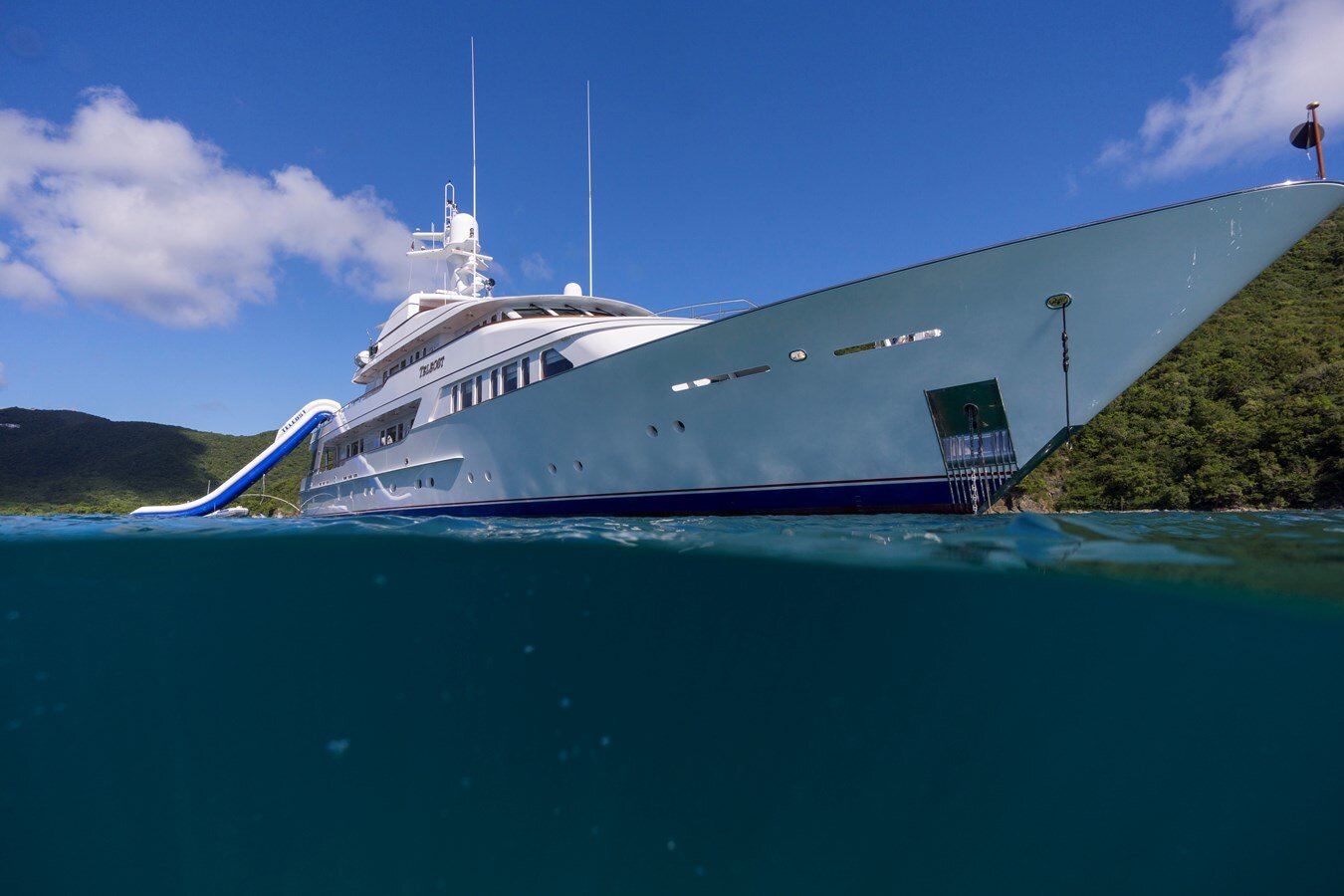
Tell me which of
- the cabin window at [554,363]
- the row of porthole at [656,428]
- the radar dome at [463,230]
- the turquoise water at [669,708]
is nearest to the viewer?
the turquoise water at [669,708]

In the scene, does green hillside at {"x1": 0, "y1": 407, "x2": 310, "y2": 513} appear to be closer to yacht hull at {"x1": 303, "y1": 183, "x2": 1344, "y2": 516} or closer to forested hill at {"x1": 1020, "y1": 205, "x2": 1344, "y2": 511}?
yacht hull at {"x1": 303, "y1": 183, "x2": 1344, "y2": 516}

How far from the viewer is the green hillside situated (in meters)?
44.7

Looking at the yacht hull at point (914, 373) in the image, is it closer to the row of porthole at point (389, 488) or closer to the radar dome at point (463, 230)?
the row of porthole at point (389, 488)

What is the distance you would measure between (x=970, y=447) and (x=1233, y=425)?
690 inches

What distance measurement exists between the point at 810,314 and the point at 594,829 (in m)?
7.27

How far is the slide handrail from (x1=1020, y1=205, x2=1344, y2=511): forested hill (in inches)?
1068

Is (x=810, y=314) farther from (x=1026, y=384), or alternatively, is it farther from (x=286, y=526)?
(x=286, y=526)

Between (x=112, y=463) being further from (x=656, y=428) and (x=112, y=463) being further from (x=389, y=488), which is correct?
(x=656, y=428)

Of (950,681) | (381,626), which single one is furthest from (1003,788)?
(381,626)

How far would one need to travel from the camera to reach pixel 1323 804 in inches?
198

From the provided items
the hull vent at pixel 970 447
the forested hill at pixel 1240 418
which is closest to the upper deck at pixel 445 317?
the hull vent at pixel 970 447

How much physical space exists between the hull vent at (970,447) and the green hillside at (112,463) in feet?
132

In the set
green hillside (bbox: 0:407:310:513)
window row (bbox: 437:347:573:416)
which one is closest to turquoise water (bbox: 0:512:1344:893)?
window row (bbox: 437:347:573:416)

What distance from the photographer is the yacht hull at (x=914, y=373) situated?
8078 mm
